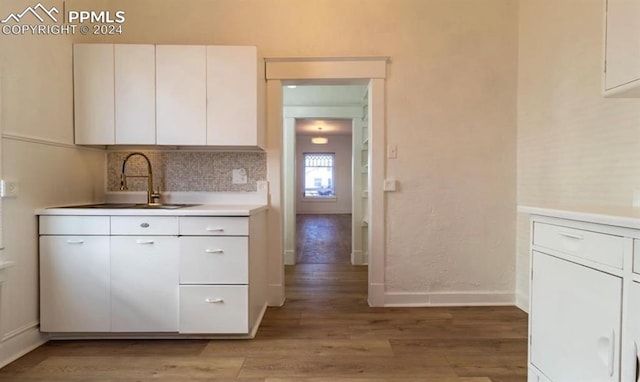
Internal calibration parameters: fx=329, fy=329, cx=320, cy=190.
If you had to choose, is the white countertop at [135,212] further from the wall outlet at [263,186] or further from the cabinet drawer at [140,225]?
the wall outlet at [263,186]

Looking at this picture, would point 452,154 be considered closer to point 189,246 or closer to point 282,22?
point 282,22

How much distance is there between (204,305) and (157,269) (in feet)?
1.23

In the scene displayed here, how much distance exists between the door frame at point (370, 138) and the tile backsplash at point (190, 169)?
0.57 ft

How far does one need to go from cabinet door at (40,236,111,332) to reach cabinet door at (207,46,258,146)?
1033 millimetres

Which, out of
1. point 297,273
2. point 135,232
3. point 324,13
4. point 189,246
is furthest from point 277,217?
point 324,13

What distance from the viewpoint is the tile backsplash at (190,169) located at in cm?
272

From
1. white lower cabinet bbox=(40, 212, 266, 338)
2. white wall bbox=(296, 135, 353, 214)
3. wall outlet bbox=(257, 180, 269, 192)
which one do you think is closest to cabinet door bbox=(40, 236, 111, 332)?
white lower cabinet bbox=(40, 212, 266, 338)

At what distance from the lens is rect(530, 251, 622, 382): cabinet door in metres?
1.14

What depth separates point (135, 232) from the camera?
2.07 meters

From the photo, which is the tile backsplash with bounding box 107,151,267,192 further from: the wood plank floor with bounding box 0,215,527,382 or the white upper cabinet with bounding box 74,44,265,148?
the wood plank floor with bounding box 0,215,527,382

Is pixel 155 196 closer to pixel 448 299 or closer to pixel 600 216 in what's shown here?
pixel 448 299

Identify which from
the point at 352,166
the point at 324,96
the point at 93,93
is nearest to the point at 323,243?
the point at 352,166

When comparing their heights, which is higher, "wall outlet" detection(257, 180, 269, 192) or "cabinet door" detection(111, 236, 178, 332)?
"wall outlet" detection(257, 180, 269, 192)

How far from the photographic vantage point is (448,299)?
9.04 feet
